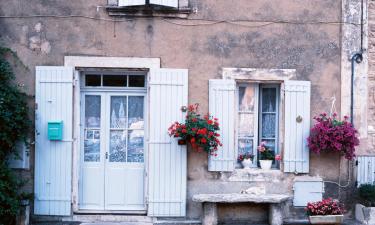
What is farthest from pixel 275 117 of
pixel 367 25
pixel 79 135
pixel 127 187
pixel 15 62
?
pixel 15 62

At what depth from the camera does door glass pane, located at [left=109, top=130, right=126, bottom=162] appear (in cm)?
777

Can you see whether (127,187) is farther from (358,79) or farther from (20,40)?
(358,79)

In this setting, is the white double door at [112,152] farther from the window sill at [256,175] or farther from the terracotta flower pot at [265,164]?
the terracotta flower pot at [265,164]

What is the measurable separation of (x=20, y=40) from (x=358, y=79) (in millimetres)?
5302

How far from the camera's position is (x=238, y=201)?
23.7 feet

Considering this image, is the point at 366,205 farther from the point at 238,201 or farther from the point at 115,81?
the point at 115,81

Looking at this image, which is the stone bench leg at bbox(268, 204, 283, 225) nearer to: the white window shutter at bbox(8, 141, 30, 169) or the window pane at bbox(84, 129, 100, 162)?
the window pane at bbox(84, 129, 100, 162)

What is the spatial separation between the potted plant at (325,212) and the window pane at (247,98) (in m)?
1.79

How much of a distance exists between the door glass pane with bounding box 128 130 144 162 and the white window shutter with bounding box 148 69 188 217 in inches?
13.3

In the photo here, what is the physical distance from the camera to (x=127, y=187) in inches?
304

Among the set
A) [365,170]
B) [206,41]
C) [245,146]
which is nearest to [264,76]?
[206,41]

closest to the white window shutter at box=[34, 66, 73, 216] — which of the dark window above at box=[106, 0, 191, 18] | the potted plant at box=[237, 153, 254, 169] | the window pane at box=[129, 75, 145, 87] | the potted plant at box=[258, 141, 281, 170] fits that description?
the window pane at box=[129, 75, 145, 87]

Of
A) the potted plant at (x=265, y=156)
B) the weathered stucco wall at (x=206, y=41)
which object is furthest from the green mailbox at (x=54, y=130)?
the potted plant at (x=265, y=156)

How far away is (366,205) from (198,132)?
2943 millimetres
